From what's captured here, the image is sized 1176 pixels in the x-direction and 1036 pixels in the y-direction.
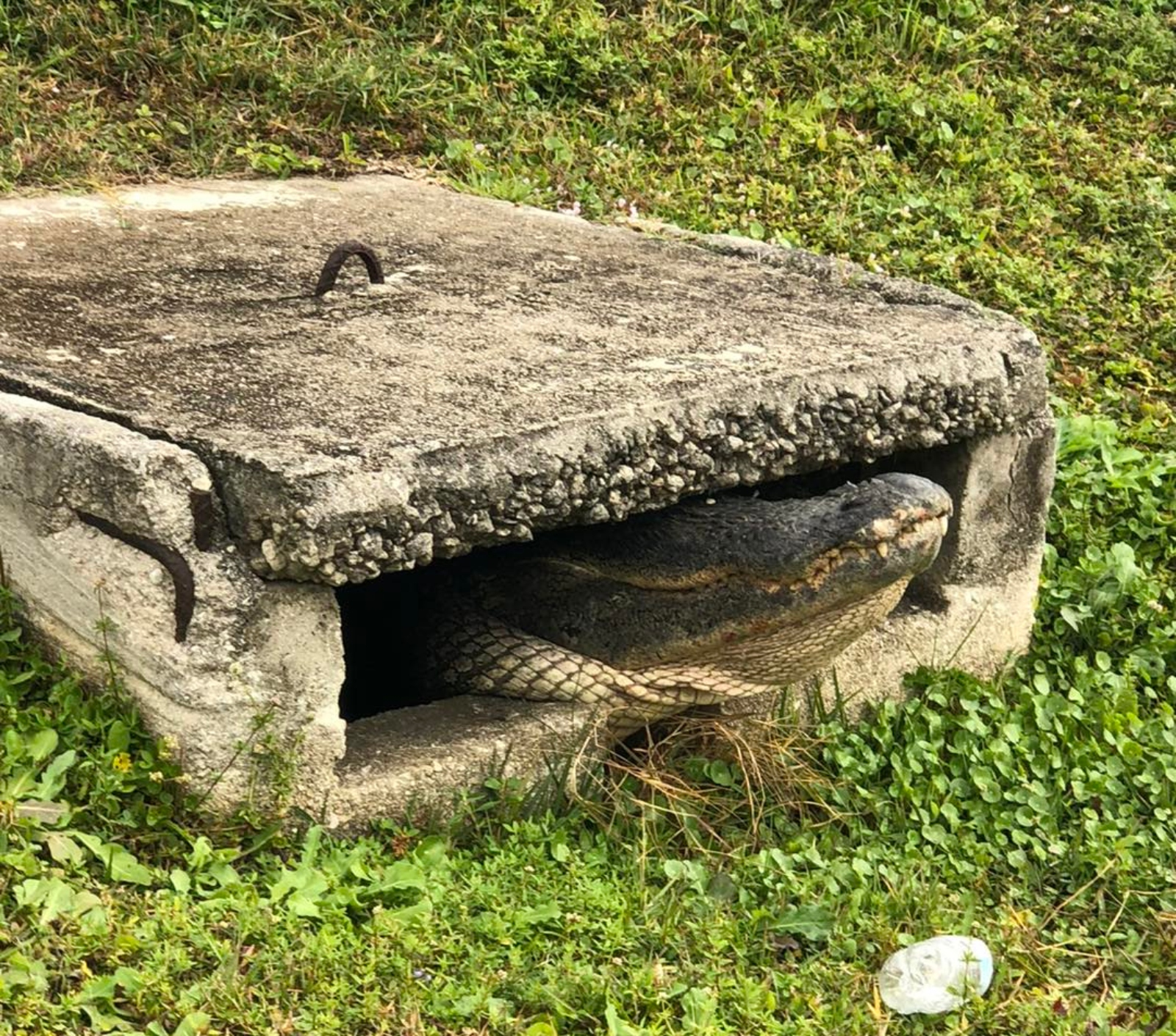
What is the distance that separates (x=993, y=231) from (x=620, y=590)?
2915mm

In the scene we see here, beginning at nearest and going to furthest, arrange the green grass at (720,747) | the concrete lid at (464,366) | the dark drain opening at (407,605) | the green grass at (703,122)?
the green grass at (720,747) → the concrete lid at (464,366) → the dark drain opening at (407,605) → the green grass at (703,122)

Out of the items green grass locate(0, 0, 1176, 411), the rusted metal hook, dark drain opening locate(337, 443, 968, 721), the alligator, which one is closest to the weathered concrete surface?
the alligator

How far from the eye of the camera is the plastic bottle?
8.98 ft

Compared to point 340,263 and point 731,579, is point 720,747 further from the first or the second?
point 340,263

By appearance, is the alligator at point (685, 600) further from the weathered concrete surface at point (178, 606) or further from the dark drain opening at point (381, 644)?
the weathered concrete surface at point (178, 606)

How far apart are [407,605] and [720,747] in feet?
2.23

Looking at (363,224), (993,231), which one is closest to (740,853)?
(363,224)

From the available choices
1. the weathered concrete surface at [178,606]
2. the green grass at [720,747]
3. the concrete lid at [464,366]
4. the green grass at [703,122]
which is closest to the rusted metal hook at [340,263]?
the concrete lid at [464,366]

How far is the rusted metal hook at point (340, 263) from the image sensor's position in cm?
354

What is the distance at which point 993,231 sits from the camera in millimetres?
5633

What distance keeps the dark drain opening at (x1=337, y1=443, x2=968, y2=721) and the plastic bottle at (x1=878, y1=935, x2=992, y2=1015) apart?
38.4 inches

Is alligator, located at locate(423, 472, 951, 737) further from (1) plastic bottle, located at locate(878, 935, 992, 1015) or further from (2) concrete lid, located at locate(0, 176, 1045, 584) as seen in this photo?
(1) plastic bottle, located at locate(878, 935, 992, 1015)

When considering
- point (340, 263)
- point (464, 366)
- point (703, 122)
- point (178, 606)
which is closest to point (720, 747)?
point (464, 366)

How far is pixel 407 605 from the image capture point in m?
3.48
